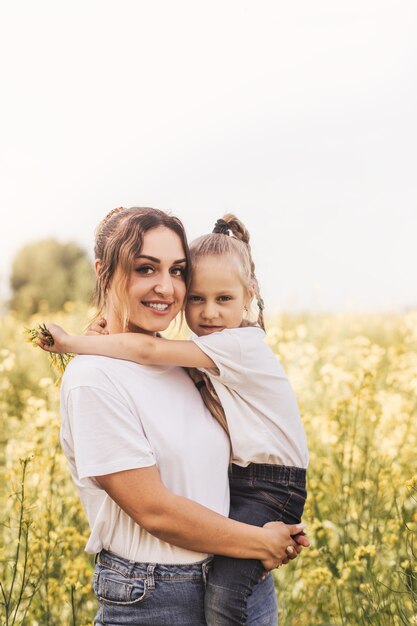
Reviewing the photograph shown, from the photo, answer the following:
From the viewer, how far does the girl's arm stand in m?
1.88

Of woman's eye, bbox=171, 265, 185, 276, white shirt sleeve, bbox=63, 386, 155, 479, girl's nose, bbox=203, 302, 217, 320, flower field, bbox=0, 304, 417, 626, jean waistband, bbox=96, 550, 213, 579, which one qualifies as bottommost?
flower field, bbox=0, 304, 417, 626

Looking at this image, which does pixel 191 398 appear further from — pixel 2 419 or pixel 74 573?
pixel 2 419

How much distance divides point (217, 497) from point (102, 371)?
397 millimetres

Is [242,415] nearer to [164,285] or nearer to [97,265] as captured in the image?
[164,285]

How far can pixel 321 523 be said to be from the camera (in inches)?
121

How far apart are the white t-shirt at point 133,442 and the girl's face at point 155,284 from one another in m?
0.13

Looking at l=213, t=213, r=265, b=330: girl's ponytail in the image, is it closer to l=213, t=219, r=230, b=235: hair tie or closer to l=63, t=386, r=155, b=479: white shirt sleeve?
l=213, t=219, r=230, b=235: hair tie

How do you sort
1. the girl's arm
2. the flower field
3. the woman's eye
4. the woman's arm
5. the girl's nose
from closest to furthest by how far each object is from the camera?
the woman's arm, the girl's arm, the woman's eye, the girl's nose, the flower field

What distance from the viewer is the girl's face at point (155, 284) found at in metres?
1.90

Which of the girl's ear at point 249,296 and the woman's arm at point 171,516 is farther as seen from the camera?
the girl's ear at point 249,296

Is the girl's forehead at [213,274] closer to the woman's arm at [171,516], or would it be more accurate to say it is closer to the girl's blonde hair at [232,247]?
the girl's blonde hair at [232,247]

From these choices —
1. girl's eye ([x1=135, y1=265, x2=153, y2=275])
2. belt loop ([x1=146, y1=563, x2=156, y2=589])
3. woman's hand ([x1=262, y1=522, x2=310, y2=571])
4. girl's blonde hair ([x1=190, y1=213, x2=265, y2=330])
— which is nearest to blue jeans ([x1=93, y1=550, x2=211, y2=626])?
belt loop ([x1=146, y1=563, x2=156, y2=589])

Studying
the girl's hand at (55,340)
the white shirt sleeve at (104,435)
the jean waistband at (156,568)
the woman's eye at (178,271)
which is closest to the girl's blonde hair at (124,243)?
the woman's eye at (178,271)

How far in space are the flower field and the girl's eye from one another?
2.51 feet
